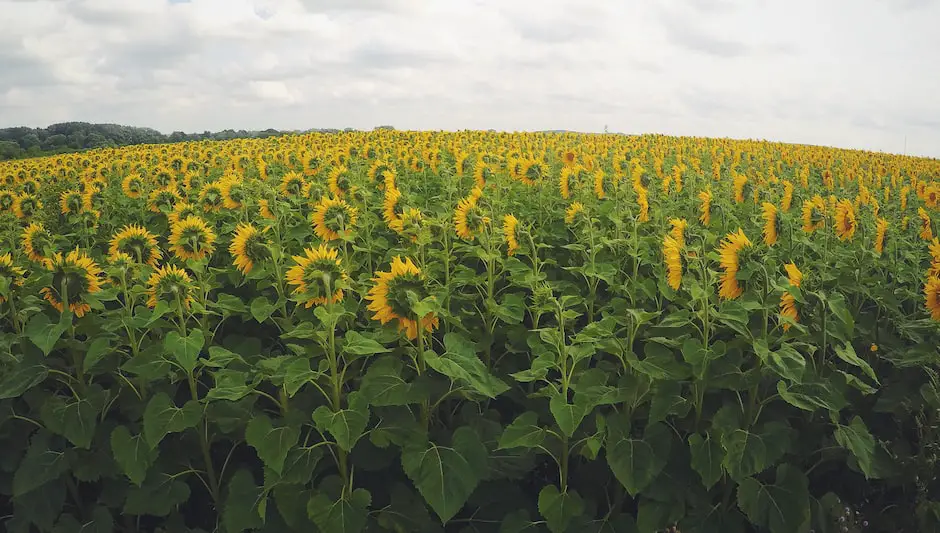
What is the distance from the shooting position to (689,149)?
66.4 ft

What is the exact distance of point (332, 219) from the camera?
13.5ft

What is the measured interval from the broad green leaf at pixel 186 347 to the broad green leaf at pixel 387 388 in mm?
795

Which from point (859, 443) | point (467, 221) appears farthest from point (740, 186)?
point (859, 443)

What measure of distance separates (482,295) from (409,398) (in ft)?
4.80

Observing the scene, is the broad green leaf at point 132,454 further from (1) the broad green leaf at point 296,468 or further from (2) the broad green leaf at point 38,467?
(1) the broad green leaf at point 296,468

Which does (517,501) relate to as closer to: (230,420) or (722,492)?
(722,492)

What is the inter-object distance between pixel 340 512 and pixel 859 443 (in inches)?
93.8

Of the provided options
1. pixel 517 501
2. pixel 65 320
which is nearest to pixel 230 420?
pixel 65 320

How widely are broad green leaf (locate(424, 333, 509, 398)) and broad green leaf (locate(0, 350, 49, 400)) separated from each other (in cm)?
203

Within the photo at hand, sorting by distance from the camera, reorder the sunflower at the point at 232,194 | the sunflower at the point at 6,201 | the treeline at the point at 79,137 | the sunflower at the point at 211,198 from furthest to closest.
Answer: the treeline at the point at 79,137, the sunflower at the point at 6,201, the sunflower at the point at 211,198, the sunflower at the point at 232,194

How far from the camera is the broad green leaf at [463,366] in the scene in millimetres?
2686

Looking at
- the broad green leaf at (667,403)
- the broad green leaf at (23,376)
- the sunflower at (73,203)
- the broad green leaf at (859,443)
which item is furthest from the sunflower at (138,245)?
the broad green leaf at (859,443)

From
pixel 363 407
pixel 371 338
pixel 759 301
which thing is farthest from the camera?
pixel 759 301

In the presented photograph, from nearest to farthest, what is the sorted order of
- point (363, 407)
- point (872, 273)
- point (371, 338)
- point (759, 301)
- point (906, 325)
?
point (363, 407) → point (371, 338) → point (759, 301) → point (906, 325) → point (872, 273)
